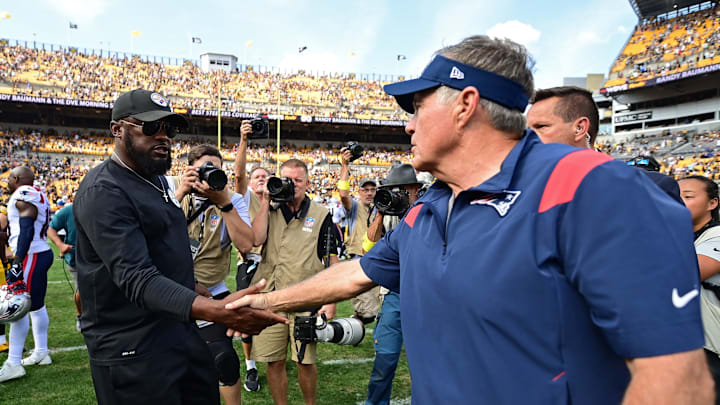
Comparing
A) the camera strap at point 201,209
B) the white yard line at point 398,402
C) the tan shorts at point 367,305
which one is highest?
the camera strap at point 201,209

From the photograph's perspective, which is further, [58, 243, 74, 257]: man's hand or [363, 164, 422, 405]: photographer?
[58, 243, 74, 257]: man's hand

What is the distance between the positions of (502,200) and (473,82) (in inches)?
14.9

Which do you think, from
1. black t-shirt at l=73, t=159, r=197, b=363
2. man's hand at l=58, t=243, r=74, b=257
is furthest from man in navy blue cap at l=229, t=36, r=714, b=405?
man's hand at l=58, t=243, r=74, b=257

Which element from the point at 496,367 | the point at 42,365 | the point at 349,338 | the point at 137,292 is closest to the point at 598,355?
the point at 496,367

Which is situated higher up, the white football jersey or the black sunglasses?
the black sunglasses

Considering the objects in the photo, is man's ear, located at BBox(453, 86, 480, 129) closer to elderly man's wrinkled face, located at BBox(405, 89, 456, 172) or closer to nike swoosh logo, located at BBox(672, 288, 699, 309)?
elderly man's wrinkled face, located at BBox(405, 89, 456, 172)

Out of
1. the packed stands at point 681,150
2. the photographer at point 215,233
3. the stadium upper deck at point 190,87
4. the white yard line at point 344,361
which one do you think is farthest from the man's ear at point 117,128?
the stadium upper deck at point 190,87

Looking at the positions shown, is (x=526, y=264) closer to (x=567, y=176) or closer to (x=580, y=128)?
(x=567, y=176)

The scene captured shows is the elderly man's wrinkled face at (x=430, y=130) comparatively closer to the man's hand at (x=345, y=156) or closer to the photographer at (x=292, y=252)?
the photographer at (x=292, y=252)

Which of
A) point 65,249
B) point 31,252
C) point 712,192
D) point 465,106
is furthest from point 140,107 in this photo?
point 65,249

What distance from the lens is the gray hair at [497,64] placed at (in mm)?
1372

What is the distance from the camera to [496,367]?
3.79 feet

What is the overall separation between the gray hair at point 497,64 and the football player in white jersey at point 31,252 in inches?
209

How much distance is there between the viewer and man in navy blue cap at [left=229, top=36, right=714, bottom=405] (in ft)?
3.06
